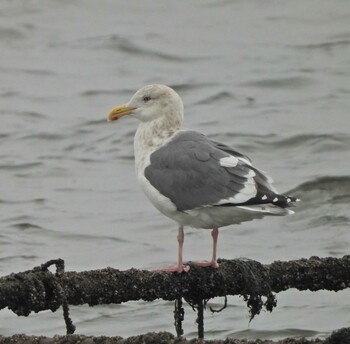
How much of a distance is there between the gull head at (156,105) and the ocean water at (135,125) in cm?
148

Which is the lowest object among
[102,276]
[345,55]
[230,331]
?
[230,331]

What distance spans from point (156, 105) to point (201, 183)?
870 mm

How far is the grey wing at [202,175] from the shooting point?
624 cm

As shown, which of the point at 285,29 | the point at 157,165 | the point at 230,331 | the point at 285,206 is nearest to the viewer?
the point at 285,206

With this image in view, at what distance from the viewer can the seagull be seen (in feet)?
20.2

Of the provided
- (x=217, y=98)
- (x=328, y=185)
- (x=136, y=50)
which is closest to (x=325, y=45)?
(x=217, y=98)

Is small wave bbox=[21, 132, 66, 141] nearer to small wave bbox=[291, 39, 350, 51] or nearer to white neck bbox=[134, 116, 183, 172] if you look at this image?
small wave bbox=[291, 39, 350, 51]

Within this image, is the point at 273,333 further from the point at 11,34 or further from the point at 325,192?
the point at 11,34

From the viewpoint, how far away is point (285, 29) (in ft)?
56.5

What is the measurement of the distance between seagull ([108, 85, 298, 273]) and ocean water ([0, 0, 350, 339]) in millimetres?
1476

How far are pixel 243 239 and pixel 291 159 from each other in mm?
2769

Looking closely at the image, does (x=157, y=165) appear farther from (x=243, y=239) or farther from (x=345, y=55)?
(x=345, y=55)

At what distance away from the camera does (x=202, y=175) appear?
6527mm

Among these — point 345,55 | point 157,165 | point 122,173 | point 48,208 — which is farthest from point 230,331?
point 345,55
